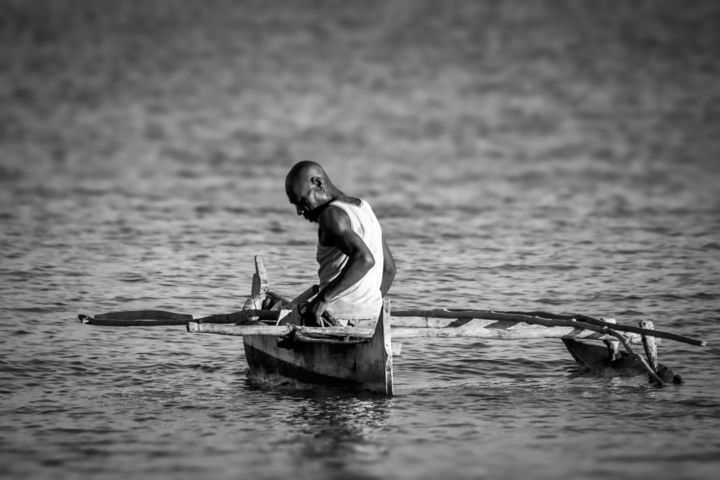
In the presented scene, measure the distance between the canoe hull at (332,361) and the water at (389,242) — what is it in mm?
144

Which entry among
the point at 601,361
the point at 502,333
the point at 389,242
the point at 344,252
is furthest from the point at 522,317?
the point at 389,242

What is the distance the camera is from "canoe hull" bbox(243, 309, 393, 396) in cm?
941

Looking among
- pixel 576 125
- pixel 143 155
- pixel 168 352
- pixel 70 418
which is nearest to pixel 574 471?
pixel 70 418

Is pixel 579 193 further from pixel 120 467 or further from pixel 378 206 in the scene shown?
pixel 120 467

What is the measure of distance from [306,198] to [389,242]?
7.06 m

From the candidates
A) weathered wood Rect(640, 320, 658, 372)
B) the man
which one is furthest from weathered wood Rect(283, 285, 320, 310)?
weathered wood Rect(640, 320, 658, 372)

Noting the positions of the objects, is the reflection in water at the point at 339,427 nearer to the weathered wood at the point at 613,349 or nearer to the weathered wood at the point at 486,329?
the weathered wood at the point at 486,329

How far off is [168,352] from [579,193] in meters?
11.0

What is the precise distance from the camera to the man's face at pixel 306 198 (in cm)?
974

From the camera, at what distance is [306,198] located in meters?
9.77

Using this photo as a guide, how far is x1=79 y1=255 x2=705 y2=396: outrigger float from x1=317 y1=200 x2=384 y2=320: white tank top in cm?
23

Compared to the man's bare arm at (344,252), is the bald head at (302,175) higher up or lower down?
higher up

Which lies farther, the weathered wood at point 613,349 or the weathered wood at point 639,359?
the weathered wood at point 613,349

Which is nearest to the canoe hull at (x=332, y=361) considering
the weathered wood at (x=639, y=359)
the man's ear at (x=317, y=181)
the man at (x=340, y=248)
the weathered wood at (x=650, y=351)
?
the man at (x=340, y=248)
